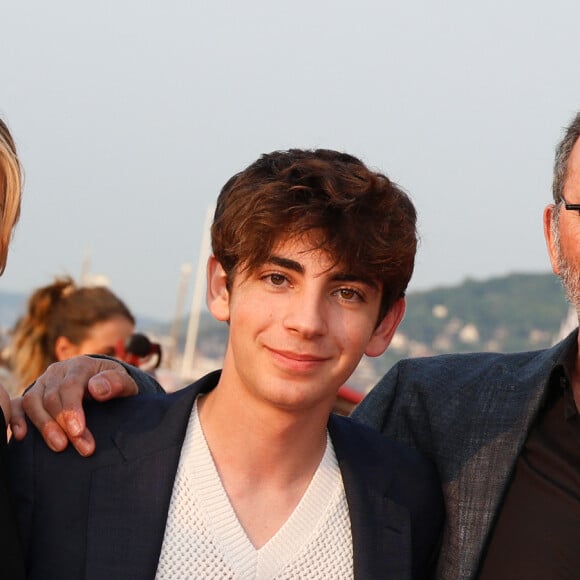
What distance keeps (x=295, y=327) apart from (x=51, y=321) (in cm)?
431

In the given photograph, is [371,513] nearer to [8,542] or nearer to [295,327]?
[295,327]

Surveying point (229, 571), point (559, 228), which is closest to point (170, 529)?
point (229, 571)

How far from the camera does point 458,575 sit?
3.71 meters

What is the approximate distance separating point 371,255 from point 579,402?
2.72 feet

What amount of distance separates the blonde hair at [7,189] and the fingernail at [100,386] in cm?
55

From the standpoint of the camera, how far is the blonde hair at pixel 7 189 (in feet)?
10.0

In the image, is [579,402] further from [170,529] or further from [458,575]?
[170,529]

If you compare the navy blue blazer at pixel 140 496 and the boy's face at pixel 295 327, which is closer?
the navy blue blazer at pixel 140 496

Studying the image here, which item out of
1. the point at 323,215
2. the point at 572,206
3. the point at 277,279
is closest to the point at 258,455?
the point at 277,279

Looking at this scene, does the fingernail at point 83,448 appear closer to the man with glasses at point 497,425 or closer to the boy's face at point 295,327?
the man with glasses at point 497,425

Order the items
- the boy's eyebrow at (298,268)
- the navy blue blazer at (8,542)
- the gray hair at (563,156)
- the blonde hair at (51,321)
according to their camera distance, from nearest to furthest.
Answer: the navy blue blazer at (8,542) → the boy's eyebrow at (298,268) → the gray hair at (563,156) → the blonde hair at (51,321)

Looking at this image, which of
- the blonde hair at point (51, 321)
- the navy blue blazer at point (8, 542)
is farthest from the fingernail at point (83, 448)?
the blonde hair at point (51, 321)

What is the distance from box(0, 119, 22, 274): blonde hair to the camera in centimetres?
305

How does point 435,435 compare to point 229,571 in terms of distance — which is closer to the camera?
point 229,571
